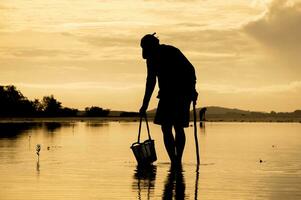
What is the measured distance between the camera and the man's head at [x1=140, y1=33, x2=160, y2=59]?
1309 cm

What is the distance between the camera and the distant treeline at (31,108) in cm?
10825

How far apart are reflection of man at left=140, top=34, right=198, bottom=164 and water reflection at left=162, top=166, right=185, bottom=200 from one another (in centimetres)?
59

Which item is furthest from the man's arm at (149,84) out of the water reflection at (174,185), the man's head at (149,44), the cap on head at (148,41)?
the water reflection at (174,185)

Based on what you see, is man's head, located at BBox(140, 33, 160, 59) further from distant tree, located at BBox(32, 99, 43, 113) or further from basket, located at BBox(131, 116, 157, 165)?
distant tree, located at BBox(32, 99, 43, 113)

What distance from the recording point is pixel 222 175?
11.9m

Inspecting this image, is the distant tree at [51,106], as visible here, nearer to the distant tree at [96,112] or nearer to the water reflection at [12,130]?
the distant tree at [96,112]

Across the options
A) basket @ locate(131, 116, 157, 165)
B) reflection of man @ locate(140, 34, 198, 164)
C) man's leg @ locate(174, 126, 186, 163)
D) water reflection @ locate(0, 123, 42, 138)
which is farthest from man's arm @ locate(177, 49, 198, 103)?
water reflection @ locate(0, 123, 42, 138)

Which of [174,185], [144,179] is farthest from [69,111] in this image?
[174,185]

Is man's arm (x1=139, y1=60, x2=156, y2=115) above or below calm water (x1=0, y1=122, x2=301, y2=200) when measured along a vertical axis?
above

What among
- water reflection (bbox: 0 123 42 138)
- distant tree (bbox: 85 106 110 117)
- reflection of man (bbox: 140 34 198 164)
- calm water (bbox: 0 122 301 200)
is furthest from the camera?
distant tree (bbox: 85 106 110 117)

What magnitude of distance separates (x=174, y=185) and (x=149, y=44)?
3.46 m

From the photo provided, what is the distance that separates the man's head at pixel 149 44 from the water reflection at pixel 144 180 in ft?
6.07

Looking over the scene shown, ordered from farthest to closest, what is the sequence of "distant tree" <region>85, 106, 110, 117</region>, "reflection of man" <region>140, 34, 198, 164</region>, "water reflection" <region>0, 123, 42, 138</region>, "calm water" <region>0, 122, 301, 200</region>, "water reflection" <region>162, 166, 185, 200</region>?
"distant tree" <region>85, 106, 110, 117</region>
"water reflection" <region>0, 123, 42, 138</region>
"reflection of man" <region>140, 34, 198, 164</region>
"calm water" <region>0, 122, 301, 200</region>
"water reflection" <region>162, 166, 185, 200</region>

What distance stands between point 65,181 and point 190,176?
1848 millimetres
